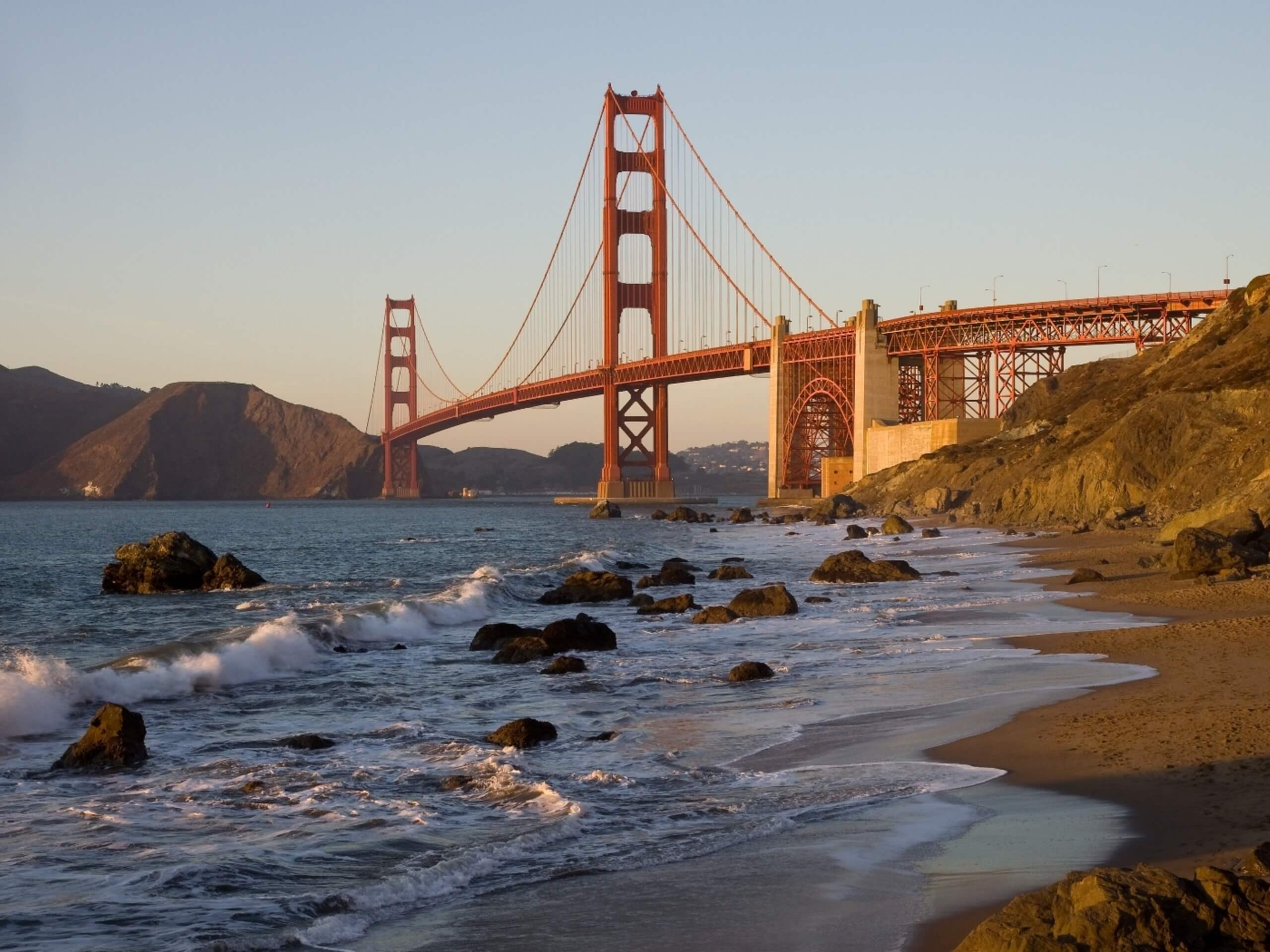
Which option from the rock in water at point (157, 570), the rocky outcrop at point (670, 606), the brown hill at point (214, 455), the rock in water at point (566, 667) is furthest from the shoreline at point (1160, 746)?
the brown hill at point (214, 455)

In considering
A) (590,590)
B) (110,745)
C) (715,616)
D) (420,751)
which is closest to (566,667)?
(420,751)

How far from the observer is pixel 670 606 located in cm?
2250

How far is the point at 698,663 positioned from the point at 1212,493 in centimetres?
2300

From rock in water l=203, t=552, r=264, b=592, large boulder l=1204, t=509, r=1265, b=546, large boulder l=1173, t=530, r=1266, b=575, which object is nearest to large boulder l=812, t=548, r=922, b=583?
large boulder l=1204, t=509, r=1265, b=546

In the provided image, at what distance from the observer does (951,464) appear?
60000mm

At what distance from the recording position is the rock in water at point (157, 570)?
3177 centimetres

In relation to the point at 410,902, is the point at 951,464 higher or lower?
higher

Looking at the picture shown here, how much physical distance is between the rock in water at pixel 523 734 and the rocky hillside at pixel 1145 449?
55.0 feet

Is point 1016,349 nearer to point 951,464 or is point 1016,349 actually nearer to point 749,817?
point 951,464

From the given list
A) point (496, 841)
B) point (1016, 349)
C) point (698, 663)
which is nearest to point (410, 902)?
point (496, 841)

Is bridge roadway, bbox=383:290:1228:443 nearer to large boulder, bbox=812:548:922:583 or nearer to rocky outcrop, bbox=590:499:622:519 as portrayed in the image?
rocky outcrop, bbox=590:499:622:519

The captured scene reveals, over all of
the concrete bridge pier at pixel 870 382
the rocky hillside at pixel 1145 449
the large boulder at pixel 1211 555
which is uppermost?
the concrete bridge pier at pixel 870 382

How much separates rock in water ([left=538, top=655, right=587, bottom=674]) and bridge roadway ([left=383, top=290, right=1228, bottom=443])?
54343mm

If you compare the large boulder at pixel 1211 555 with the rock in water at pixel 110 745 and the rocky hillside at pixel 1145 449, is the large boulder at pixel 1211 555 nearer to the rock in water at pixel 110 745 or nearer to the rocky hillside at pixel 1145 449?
the rocky hillside at pixel 1145 449
